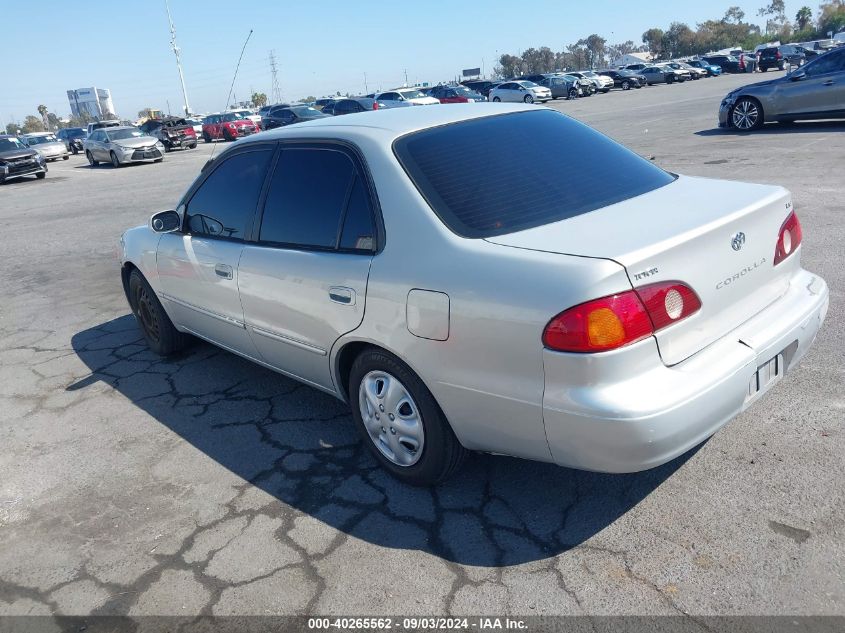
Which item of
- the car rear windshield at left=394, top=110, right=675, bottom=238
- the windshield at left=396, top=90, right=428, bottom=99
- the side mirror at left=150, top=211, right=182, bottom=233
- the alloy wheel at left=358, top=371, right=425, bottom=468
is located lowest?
the alloy wheel at left=358, top=371, right=425, bottom=468

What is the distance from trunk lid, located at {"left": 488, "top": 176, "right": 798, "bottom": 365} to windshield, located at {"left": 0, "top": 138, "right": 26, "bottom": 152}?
28.0 metres

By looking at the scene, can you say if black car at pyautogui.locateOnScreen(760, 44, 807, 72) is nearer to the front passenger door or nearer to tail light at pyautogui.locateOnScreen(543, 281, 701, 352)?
the front passenger door

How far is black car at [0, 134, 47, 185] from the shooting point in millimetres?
24438

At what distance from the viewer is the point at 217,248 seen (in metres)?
4.19

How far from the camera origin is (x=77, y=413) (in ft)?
15.1

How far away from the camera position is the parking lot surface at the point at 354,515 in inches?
102

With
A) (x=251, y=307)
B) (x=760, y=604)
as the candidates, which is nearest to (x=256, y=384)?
(x=251, y=307)

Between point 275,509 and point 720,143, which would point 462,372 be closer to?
point 275,509

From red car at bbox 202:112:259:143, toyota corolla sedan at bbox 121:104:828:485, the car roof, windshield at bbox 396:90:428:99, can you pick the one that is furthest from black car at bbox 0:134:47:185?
the car roof

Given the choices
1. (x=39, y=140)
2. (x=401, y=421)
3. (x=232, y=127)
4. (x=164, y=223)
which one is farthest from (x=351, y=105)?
(x=401, y=421)

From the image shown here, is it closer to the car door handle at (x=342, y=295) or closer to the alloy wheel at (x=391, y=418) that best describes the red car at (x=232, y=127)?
the car door handle at (x=342, y=295)

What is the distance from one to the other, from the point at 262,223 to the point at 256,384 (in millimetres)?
1352

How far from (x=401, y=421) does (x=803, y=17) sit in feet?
488

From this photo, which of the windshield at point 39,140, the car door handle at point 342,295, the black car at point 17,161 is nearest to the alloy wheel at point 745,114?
the car door handle at point 342,295
